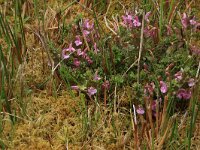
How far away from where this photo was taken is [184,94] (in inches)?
86.5

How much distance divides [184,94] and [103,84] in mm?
408

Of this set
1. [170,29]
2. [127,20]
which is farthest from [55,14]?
[170,29]

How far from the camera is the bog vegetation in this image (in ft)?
7.06

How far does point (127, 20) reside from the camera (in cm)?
248

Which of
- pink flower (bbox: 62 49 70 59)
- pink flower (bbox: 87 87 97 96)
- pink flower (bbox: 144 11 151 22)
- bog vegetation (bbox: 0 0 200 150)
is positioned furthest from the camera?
pink flower (bbox: 144 11 151 22)

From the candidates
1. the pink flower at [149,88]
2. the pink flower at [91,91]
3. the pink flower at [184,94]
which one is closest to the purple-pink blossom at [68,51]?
the pink flower at [91,91]

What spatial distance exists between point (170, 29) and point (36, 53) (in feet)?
2.50

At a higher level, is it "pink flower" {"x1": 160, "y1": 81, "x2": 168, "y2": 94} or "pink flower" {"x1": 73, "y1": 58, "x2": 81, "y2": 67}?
"pink flower" {"x1": 73, "y1": 58, "x2": 81, "y2": 67}

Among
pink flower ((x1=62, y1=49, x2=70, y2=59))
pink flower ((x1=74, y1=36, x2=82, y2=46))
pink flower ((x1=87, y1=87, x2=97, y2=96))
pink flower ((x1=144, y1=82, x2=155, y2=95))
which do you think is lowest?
pink flower ((x1=87, y1=87, x2=97, y2=96))

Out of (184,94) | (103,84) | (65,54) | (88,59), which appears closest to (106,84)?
(103,84)

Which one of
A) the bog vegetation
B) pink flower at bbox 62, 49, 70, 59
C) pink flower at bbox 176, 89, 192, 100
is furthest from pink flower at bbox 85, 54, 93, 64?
pink flower at bbox 176, 89, 192, 100

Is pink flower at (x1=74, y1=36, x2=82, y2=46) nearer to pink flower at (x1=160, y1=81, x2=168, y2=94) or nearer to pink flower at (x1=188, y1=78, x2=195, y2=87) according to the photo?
pink flower at (x1=160, y1=81, x2=168, y2=94)

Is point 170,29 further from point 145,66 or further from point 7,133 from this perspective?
point 7,133

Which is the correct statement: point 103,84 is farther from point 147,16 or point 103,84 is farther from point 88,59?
point 147,16
